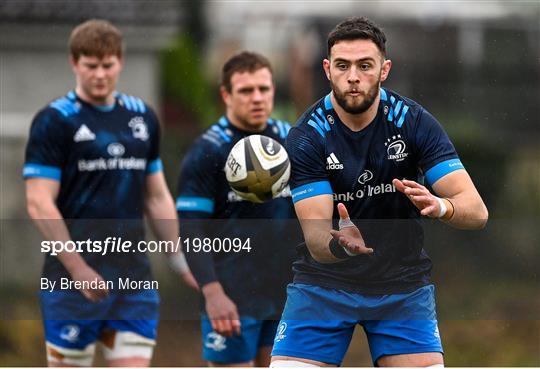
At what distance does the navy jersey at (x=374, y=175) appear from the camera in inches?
231

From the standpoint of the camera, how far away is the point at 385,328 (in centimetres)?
587

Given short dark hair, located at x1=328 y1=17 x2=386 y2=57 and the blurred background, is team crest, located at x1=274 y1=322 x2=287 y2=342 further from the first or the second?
short dark hair, located at x1=328 y1=17 x2=386 y2=57

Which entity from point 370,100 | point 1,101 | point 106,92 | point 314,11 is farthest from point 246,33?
point 370,100

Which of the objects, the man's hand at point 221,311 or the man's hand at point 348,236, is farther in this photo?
the man's hand at point 221,311

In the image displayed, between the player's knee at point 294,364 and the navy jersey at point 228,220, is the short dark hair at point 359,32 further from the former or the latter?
the player's knee at point 294,364

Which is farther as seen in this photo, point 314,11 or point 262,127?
point 314,11

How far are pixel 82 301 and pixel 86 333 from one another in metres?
0.24

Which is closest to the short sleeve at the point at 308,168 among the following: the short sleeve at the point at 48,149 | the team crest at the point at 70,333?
the short sleeve at the point at 48,149

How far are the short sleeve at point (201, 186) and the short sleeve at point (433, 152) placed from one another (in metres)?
1.77

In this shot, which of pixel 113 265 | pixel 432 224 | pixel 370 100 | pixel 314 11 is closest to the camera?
pixel 370 100

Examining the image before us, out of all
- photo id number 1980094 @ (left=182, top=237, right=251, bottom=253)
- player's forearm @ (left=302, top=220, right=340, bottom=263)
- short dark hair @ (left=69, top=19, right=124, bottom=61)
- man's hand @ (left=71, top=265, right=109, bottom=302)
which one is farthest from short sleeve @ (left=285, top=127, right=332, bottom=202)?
short dark hair @ (left=69, top=19, right=124, bottom=61)

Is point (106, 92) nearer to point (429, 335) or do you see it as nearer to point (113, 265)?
point (113, 265)

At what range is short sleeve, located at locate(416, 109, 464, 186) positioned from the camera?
18.8ft

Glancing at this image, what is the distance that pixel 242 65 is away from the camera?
7387 mm
